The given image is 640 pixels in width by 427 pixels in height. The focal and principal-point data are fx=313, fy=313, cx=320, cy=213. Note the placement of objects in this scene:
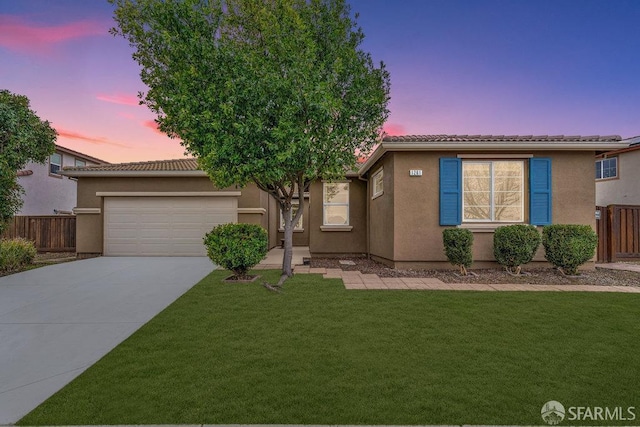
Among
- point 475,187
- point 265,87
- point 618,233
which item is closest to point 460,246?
point 475,187

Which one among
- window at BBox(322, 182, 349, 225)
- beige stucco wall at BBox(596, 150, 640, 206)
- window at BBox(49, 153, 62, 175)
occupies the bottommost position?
window at BBox(322, 182, 349, 225)

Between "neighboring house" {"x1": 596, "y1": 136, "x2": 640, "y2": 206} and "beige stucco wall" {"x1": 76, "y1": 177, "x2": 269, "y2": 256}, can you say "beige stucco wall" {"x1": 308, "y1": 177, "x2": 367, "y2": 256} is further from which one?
"neighboring house" {"x1": 596, "y1": 136, "x2": 640, "y2": 206}

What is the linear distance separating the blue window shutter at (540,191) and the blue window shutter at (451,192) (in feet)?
6.42

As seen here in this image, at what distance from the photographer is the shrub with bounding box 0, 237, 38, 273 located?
345 inches

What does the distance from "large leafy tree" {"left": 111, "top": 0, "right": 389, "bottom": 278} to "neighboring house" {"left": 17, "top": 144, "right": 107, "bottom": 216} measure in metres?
11.2

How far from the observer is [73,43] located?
11000 mm

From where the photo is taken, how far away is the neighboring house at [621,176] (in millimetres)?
14336

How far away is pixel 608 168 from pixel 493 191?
12127 millimetres

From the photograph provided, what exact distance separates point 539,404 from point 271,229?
14611mm

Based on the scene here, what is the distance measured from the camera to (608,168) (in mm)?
15914

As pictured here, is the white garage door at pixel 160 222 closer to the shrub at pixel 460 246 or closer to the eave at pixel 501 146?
the eave at pixel 501 146

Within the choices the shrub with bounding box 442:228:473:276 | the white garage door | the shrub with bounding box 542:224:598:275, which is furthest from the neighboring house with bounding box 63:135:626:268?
the white garage door

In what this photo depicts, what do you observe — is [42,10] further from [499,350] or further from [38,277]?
[499,350]

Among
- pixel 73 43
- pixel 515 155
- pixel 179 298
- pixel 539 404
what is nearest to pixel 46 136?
pixel 73 43
